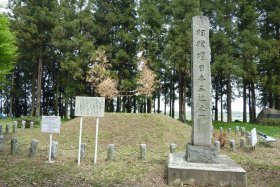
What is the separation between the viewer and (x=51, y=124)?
986 centimetres

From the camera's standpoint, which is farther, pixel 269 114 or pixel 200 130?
pixel 269 114

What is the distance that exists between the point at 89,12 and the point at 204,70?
75.5 ft

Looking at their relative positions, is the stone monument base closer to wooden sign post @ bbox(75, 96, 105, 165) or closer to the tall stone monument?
the tall stone monument

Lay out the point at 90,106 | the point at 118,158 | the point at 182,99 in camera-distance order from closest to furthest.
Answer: the point at 90,106
the point at 118,158
the point at 182,99

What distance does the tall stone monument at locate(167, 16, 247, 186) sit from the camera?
729cm

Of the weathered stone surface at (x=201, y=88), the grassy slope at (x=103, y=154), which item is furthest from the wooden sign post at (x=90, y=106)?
the weathered stone surface at (x=201, y=88)

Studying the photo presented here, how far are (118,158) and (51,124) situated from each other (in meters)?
2.62

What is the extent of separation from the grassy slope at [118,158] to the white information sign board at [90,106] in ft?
5.31


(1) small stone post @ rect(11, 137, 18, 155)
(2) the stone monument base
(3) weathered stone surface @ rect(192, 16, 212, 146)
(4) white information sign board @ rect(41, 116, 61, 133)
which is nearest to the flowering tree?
(1) small stone post @ rect(11, 137, 18, 155)

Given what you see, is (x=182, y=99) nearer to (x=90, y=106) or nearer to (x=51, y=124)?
(x=90, y=106)

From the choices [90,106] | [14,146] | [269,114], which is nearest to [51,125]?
[90,106]

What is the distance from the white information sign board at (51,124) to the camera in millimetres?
9805

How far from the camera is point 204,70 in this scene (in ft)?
27.1

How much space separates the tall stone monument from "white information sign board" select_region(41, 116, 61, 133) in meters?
3.94
